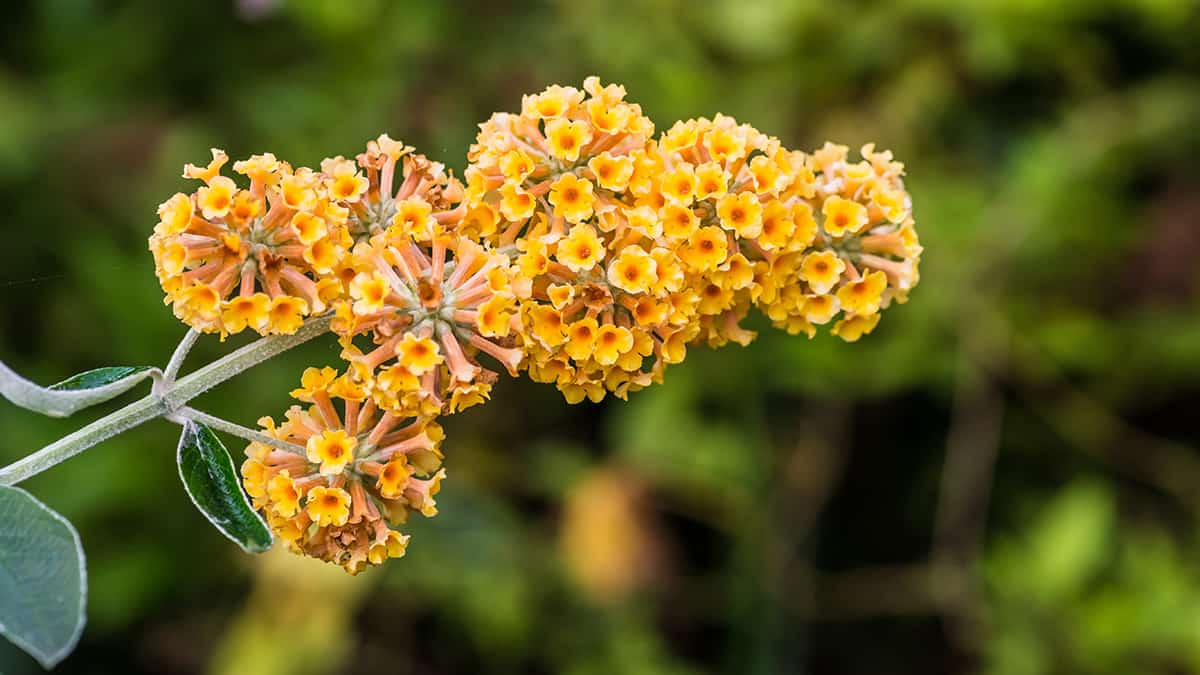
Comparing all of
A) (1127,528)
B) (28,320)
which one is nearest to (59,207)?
(28,320)

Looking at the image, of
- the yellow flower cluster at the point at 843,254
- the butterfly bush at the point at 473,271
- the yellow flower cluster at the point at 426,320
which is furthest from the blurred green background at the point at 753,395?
the yellow flower cluster at the point at 426,320

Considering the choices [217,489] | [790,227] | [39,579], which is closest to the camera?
[39,579]

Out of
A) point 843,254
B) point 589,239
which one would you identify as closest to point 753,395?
point 843,254

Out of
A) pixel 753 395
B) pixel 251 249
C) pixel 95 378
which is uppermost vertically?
pixel 753 395

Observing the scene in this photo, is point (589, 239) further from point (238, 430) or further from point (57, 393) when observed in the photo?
point (57, 393)

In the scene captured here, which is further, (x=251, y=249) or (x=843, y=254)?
(x=843, y=254)

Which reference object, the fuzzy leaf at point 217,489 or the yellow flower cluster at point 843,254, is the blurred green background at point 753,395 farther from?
the fuzzy leaf at point 217,489

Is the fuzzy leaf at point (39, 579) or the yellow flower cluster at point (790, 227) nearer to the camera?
the fuzzy leaf at point (39, 579)
